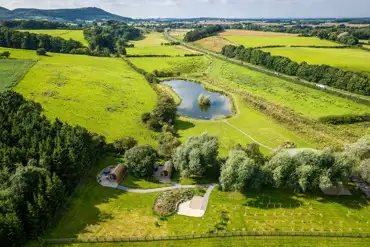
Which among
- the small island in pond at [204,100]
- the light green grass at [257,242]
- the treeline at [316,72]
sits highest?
the treeline at [316,72]

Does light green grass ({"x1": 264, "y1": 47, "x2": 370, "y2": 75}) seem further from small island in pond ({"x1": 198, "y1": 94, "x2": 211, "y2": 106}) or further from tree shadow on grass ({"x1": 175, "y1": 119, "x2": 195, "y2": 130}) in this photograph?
tree shadow on grass ({"x1": 175, "y1": 119, "x2": 195, "y2": 130})

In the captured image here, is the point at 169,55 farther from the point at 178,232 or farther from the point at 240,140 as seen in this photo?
the point at 178,232

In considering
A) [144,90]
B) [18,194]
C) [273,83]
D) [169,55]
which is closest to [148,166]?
[18,194]

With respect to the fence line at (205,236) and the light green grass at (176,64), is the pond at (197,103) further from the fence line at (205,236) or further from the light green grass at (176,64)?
the fence line at (205,236)

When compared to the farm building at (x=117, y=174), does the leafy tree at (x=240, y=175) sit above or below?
above

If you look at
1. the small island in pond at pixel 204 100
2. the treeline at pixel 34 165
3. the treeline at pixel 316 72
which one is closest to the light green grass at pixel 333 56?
the treeline at pixel 316 72

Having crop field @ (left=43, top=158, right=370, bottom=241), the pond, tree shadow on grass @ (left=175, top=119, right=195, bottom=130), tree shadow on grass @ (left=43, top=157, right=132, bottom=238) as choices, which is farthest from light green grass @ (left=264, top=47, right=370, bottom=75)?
tree shadow on grass @ (left=43, top=157, right=132, bottom=238)

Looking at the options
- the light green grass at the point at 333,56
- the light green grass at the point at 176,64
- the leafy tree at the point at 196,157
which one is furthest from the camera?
the light green grass at the point at 176,64
